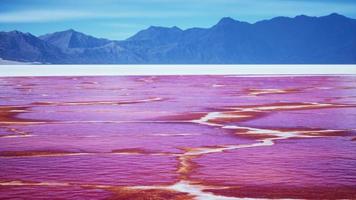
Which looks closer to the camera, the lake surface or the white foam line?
the lake surface

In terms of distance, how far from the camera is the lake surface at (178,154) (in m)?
5.40

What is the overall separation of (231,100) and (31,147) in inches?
400

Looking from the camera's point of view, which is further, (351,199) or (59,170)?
(59,170)

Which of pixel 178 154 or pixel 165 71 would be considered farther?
pixel 165 71

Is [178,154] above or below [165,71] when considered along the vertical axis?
below

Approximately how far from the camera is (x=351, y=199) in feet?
16.4

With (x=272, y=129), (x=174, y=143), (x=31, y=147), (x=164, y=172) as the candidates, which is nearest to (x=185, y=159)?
(x=164, y=172)

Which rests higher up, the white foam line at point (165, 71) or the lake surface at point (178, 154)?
the white foam line at point (165, 71)

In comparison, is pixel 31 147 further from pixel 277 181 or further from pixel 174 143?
pixel 277 181

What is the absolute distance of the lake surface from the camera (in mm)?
5402

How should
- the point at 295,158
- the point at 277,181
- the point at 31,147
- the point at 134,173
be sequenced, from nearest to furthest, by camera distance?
the point at 277,181
the point at 134,173
the point at 295,158
the point at 31,147

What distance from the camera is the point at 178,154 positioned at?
746 centimetres

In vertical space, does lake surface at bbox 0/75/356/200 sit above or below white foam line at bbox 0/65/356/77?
below

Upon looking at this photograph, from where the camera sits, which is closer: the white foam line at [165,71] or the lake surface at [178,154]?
the lake surface at [178,154]
